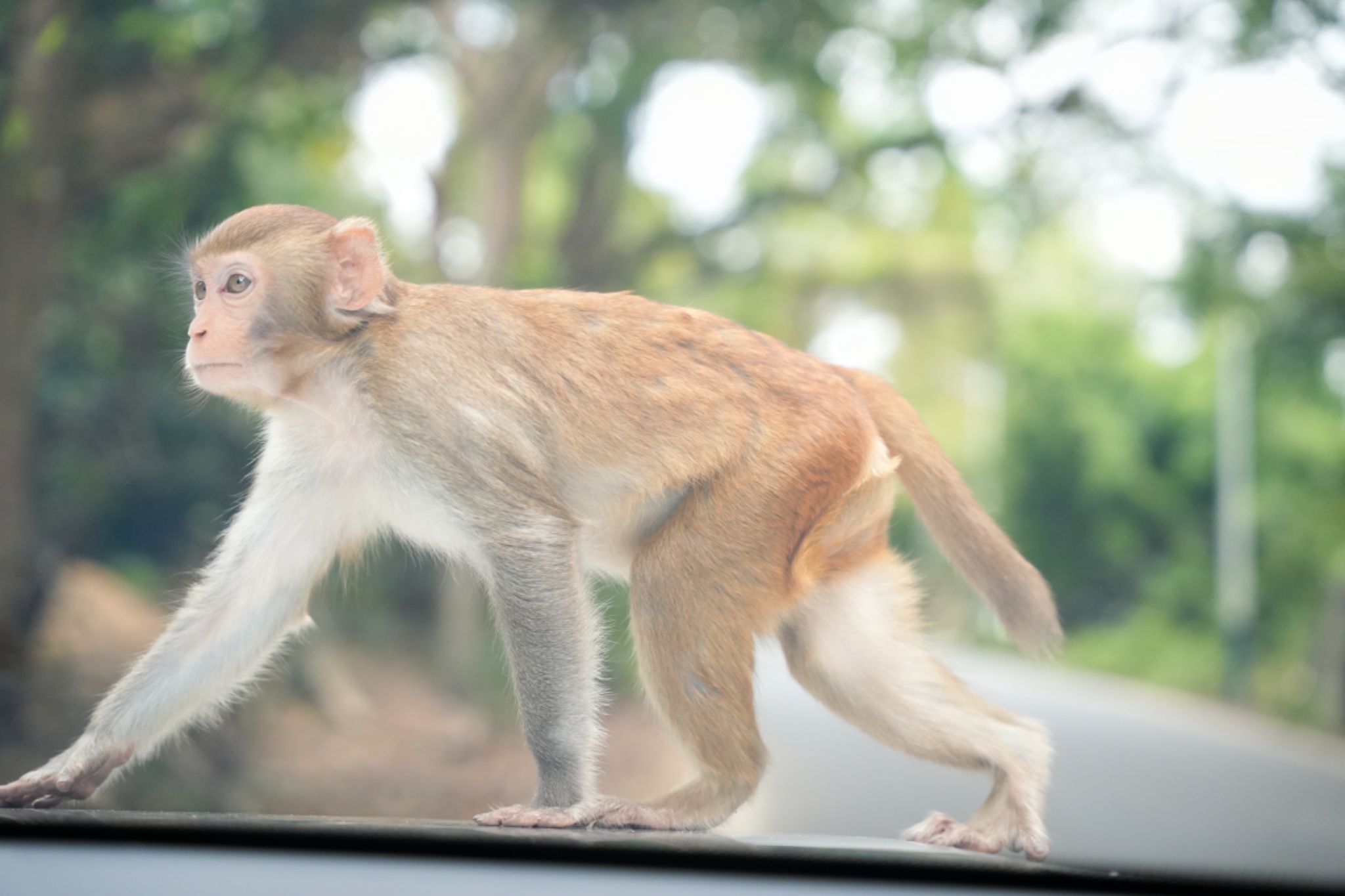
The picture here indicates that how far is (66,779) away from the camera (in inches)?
72.6

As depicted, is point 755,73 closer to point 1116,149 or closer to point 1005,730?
point 1116,149

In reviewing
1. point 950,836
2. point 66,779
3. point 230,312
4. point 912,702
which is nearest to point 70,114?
point 230,312

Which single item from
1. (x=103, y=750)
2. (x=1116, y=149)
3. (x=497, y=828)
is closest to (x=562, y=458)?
(x=497, y=828)

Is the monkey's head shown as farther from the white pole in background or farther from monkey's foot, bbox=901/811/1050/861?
the white pole in background

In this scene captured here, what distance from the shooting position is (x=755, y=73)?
303 inches

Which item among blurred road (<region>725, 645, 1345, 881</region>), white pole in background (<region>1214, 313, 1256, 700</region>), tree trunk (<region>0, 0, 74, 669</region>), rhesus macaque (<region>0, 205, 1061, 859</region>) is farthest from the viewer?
white pole in background (<region>1214, 313, 1256, 700</region>)

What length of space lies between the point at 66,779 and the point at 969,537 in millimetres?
1607

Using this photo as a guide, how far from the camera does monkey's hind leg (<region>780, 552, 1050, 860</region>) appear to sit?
197 centimetres

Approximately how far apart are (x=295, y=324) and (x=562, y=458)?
50 centimetres

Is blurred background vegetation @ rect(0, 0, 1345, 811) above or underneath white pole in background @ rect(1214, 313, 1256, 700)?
above

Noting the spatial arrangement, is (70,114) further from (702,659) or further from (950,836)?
(950,836)

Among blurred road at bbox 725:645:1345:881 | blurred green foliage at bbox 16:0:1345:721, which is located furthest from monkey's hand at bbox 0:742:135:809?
blurred green foliage at bbox 16:0:1345:721

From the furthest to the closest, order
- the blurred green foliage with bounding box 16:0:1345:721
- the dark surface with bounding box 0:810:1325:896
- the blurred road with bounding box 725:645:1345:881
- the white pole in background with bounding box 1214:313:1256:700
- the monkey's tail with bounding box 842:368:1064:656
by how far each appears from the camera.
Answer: the white pole in background with bounding box 1214:313:1256:700 < the blurred green foliage with bounding box 16:0:1345:721 < the blurred road with bounding box 725:645:1345:881 < the monkey's tail with bounding box 842:368:1064:656 < the dark surface with bounding box 0:810:1325:896

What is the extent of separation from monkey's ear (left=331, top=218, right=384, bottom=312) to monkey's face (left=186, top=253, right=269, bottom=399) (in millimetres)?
116
